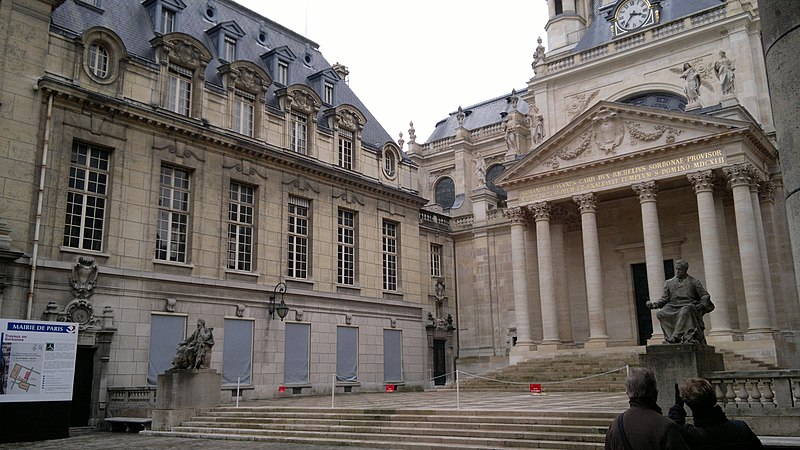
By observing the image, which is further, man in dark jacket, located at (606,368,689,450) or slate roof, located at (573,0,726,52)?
slate roof, located at (573,0,726,52)

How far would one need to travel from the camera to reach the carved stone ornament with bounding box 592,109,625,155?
1157 inches

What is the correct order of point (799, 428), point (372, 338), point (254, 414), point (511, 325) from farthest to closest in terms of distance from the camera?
1. point (511, 325)
2. point (372, 338)
3. point (254, 414)
4. point (799, 428)

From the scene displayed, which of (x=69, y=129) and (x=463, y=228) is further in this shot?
(x=463, y=228)

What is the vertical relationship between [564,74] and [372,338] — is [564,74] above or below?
above

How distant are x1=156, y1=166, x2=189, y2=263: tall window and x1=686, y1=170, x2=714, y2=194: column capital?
20.3 meters

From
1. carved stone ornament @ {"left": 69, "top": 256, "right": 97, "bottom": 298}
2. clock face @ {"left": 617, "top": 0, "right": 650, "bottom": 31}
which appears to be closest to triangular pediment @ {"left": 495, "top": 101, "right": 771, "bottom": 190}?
clock face @ {"left": 617, "top": 0, "right": 650, "bottom": 31}

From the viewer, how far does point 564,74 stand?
37.1 metres

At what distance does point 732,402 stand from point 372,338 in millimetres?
19842

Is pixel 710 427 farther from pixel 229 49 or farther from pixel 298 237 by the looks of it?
pixel 229 49

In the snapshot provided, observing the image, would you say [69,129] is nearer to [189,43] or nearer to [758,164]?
[189,43]

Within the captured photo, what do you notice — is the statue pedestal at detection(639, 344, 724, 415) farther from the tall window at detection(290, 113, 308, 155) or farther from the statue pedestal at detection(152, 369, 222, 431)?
the tall window at detection(290, 113, 308, 155)

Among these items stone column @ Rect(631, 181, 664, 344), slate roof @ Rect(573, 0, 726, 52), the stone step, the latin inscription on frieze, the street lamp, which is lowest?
the stone step

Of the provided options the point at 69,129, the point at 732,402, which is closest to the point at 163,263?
the point at 69,129

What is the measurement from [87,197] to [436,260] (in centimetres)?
2056
